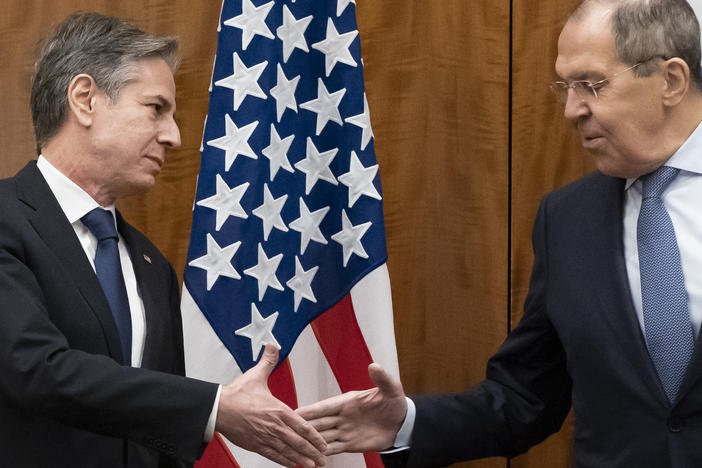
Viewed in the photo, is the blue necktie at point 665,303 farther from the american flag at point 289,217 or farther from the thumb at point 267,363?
the american flag at point 289,217

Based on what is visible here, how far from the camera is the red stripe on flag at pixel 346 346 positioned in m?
2.85

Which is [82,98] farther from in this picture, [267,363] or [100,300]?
[267,363]

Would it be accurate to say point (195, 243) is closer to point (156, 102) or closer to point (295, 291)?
point (295, 291)

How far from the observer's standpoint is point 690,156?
84.7 inches

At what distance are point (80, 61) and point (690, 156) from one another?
1356 millimetres

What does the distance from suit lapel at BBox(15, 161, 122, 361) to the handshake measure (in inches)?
10.7

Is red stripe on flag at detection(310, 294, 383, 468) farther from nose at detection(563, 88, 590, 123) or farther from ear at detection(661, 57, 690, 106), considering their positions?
ear at detection(661, 57, 690, 106)

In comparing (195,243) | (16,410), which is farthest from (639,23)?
(16,410)

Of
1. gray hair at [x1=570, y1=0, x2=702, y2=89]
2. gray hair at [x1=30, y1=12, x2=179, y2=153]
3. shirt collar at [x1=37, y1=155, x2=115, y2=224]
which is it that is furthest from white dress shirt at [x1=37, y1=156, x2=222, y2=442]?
gray hair at [x1=570, y1=0, x2=702, y2=89]

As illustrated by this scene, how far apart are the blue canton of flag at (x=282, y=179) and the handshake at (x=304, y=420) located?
41 cm

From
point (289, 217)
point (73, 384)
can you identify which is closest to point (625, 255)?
point (289, 217)

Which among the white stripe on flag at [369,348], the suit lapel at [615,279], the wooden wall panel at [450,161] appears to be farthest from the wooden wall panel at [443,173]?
the suit lapel at [615,279]

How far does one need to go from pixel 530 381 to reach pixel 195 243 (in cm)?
95

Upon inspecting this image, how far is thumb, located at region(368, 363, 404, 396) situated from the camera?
7.39 feet
